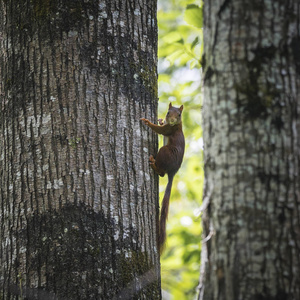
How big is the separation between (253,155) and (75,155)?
1161mm

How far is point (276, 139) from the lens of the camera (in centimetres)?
125

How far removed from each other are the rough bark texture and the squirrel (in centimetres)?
116

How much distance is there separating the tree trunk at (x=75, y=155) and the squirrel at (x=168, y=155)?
0.35ft

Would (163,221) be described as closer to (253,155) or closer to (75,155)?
(75,155)

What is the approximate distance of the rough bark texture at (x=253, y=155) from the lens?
1216 millimetres

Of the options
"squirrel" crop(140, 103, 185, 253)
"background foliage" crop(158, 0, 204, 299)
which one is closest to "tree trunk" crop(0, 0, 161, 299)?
"squirrel" crop(140, 103, 185, 253)

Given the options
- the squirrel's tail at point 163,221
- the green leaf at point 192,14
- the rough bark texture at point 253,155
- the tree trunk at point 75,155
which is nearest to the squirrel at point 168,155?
the squirrel's tail at point 163,221

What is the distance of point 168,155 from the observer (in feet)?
9.61

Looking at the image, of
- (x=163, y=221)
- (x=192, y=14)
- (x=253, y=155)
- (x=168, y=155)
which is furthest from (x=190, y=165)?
(x=253, y=155)

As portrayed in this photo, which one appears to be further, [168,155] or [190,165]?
[190,165]

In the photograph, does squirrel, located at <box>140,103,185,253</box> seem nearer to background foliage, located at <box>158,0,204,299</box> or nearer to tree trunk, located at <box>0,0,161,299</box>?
tree trunk, located at <box>0,0,161,299</box>

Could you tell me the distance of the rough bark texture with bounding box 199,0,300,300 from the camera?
3.99 ft

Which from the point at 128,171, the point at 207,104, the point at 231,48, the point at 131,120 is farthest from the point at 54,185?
the point at 231,48

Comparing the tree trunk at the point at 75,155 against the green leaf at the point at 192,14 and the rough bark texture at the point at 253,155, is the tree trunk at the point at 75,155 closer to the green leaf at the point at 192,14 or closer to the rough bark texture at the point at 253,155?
the green leaf at the point at 192,14
